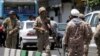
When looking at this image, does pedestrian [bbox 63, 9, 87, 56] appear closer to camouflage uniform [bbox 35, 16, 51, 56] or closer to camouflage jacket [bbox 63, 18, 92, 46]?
camouflage jacket [bbox 63, 18, 92, 46]

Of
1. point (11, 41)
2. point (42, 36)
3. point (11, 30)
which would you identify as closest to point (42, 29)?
point (42, 36)

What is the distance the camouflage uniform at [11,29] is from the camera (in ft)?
50.7

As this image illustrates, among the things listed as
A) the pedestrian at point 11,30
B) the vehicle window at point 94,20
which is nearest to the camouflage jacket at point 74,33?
the pedestrian at point 11,30

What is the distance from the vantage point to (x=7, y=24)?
612 inches

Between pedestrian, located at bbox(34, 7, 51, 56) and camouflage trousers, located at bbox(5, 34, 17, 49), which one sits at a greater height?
pedestrian, located at bbox(34, 7, 51, 56)

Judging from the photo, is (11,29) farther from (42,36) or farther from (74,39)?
(74,39)

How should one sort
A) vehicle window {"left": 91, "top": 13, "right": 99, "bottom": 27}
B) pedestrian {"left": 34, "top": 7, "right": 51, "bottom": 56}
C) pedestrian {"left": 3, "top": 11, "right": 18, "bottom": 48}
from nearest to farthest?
pedestrian {"left": 34, "top": 7, "right": 51, "bottom": 56}
pedestrian {"left": 3, "top": 11, "right": 18, "bottom": 48}
vehicle window {"left": 91, "top": 13, "right": 99, "bottom": 27}

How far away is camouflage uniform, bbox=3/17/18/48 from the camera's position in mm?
15453

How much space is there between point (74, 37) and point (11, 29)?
515 centimetres

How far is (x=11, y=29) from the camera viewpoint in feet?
50.7

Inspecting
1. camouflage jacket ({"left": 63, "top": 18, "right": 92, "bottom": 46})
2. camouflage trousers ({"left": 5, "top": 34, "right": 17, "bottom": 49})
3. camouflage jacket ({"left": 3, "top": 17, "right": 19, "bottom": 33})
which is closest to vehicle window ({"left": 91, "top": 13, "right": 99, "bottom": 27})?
camouflage jacket ({"left": 3, "top": 17, "right": 19, "bottom": 33})

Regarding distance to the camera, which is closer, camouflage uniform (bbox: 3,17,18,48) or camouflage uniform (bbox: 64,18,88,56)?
camouflage uniform (bbox: 64,18,88,56)

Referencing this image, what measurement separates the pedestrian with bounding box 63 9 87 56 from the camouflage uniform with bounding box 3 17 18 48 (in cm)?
501

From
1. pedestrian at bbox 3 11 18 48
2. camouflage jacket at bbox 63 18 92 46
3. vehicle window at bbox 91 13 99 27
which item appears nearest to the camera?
camouflage jacket at bbox 63 18 92 46
